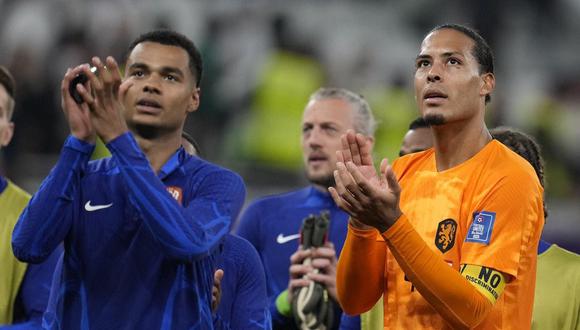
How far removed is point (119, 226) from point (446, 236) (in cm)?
100

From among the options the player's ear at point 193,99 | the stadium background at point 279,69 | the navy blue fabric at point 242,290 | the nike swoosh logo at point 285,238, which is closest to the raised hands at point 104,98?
the player's ear at point 193,99

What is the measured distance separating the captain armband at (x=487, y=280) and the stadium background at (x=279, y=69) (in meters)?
6.52

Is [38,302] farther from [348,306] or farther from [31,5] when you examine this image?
[31,5]

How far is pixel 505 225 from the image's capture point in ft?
11.0

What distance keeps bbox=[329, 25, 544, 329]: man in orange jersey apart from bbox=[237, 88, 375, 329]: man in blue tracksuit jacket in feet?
5.02

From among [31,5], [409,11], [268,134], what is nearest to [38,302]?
[268,134]

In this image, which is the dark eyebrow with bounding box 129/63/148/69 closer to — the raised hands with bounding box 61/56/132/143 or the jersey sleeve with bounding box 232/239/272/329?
the raised hands with bounding box 61/56/132/143

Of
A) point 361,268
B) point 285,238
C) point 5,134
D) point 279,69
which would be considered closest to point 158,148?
point 361,268

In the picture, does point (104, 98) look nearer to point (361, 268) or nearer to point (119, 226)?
point (119, 226)

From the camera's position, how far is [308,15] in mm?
10797

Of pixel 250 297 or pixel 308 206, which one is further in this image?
pixel 308 206

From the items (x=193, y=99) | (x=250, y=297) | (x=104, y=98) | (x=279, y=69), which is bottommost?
(x=250, y=297)

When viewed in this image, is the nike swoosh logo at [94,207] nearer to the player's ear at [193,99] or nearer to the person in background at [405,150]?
the player's ear at [193,99]

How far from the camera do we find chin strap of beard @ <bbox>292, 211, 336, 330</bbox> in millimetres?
4824
